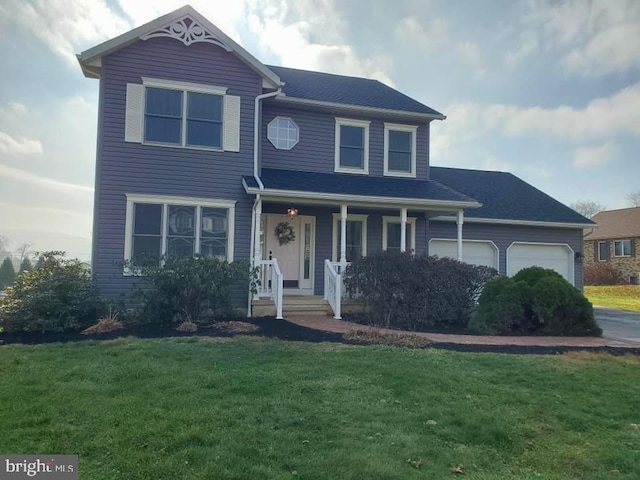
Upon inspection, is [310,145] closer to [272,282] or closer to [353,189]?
[353,189]

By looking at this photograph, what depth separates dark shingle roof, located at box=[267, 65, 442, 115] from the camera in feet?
40.8

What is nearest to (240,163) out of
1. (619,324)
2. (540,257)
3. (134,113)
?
(134,113)

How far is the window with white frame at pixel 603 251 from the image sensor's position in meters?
30.1

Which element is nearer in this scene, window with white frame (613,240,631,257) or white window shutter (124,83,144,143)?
white window shutter (124,83,144,143)

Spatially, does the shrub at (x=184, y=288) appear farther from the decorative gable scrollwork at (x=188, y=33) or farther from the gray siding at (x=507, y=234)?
the gray siding at (x=507, y=234)

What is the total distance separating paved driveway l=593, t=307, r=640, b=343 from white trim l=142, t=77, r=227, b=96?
1038cm

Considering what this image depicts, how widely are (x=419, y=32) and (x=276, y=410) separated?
1260 cm

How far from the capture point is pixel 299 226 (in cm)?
1225

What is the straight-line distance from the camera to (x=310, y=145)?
40.2ft

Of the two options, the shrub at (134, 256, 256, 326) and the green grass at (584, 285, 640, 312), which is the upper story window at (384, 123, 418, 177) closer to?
the shrub at (134, 256, 256, 326)

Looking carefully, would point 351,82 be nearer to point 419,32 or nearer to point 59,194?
point 419,32

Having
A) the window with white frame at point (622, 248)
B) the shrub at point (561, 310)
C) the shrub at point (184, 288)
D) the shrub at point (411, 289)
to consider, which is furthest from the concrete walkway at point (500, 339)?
the window with white frame at point (622, 248)

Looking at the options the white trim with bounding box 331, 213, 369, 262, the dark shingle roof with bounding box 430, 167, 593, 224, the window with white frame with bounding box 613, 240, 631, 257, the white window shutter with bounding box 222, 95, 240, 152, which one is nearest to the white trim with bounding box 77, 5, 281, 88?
the white window shutter with bounding box 222, 95, 240, 152

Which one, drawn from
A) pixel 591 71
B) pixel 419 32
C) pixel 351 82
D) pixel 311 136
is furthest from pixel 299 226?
pixel 591 71
